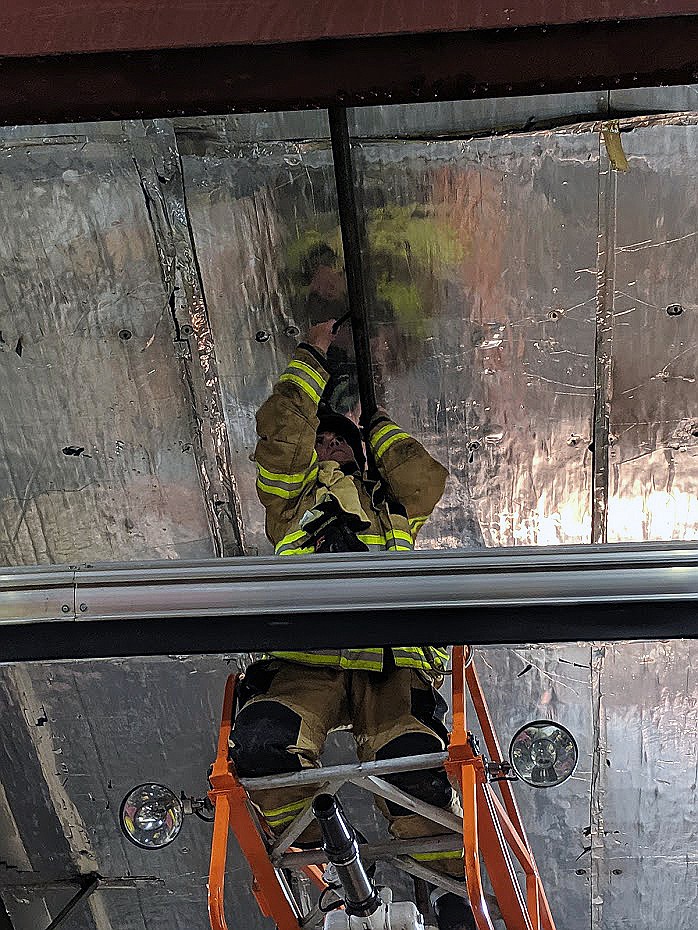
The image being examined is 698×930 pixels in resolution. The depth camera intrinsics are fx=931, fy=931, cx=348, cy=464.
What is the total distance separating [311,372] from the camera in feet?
10.3

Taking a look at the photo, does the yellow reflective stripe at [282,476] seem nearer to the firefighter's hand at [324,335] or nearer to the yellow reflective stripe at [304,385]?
the yellow reflective stripe at [304,385]

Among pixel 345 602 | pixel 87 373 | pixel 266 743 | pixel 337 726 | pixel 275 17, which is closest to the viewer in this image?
pixel 275 17

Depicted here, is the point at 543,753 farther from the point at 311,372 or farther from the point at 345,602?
the point at 311,372

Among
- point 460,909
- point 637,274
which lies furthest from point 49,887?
point 637,274

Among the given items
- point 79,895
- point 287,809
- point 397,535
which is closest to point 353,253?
point 397,535

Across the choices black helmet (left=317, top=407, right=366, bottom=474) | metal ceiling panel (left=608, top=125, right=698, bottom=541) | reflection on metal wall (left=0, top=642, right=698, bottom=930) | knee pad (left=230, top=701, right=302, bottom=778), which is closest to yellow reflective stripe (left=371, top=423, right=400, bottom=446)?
black helmet (left=317, top=407, right=366, bottom=474)

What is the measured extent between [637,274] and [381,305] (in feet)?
2.94

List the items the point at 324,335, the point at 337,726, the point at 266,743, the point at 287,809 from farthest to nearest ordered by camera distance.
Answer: the point at 324,335
the point at 337,726
the point at 287,809
the point at 266,743

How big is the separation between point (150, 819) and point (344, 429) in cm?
145

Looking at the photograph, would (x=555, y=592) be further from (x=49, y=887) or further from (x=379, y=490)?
(x=49, y=887)

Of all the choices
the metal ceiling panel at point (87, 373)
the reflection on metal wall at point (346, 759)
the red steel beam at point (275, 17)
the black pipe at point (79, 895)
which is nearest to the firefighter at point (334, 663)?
the metal ceiling panel at point (87, 373)

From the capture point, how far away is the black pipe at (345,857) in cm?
238

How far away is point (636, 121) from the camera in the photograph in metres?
3.02

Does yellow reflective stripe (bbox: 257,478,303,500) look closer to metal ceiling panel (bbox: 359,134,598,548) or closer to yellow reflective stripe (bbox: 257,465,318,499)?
yellow reflective stripe (bbox: 257,465,318,499)
